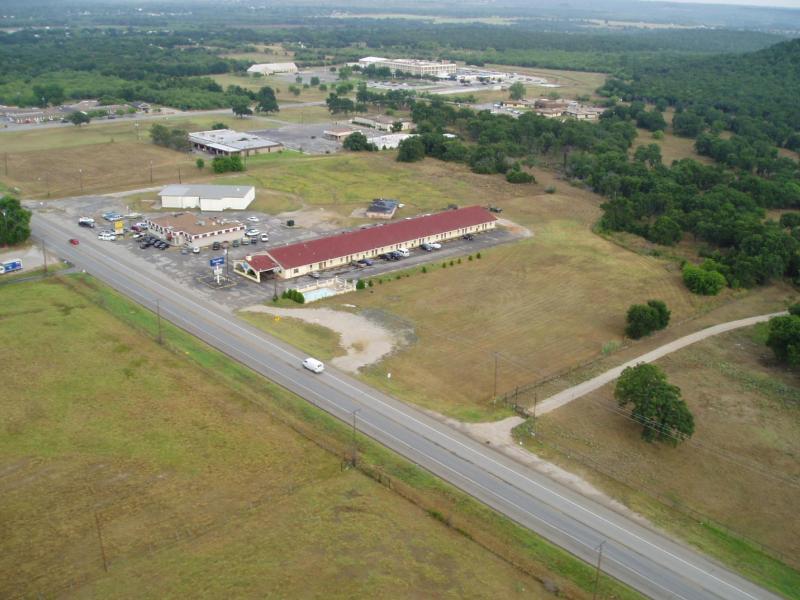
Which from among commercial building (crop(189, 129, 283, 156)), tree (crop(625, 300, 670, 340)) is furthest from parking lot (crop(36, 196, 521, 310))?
commercial building (crop(189, 129, 283, 156))

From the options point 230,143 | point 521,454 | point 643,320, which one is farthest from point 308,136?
point 521,454

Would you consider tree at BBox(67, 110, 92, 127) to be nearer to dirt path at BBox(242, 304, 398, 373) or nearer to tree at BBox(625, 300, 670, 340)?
dirt path at BBox(242, 304, 398, 373)

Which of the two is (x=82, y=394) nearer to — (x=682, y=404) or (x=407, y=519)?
(x=407, y=519)

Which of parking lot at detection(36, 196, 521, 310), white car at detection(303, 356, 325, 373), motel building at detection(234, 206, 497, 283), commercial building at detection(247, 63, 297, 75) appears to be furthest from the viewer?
commercial building at detection(247, 63, 297, 75)

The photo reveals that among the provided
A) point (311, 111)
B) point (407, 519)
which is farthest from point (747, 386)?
point (311, 111)

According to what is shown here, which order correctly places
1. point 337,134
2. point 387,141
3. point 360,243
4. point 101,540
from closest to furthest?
1. point 101,540
2. point 360,243
3. point 387,141
4. point 337,134

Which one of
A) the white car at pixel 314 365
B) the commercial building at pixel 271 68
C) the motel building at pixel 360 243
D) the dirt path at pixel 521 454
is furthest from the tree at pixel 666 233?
the commercial building at pixel 271 68

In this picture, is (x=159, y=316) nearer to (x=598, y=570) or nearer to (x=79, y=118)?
(x=598, y=570)

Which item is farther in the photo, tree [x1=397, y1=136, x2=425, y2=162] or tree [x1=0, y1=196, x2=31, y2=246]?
tree [x1=397, y1=136, x2=425, y2=162]
